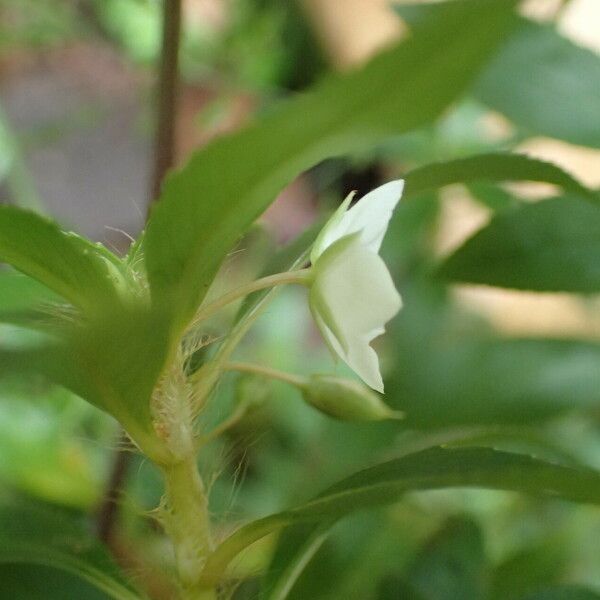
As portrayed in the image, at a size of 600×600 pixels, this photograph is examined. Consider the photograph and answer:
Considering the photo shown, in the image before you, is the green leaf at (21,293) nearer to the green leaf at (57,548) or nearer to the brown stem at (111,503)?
the green leaf at (57,548)

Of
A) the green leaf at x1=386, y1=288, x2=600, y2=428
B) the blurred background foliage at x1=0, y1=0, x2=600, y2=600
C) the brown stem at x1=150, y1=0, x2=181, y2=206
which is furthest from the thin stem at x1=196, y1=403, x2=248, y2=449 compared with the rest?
the green leaf at x1=386, y1=288, x2=600, y2=428

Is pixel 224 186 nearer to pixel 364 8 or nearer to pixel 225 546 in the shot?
pixel 225 546

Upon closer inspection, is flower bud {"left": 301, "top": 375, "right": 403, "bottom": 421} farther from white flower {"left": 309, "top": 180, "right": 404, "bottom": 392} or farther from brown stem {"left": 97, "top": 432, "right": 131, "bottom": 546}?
brown stem {"left": 97, "top": 432, "right": 131, "bottom": 546}

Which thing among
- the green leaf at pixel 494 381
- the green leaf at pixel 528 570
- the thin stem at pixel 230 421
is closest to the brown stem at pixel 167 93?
the thin stem at pixel 230 421

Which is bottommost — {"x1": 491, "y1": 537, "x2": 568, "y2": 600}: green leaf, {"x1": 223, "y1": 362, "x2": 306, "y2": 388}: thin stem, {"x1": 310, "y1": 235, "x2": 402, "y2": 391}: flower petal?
{"x1": 491, "y1": 537, "x2": 568, "y2": 600}: green leaf

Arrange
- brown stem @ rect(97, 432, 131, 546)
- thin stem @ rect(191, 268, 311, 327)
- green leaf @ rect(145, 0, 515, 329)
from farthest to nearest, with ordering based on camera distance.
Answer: brown stem @ rect(97, 432, 131, 546) → thin stem @ rect(191, 268, 311, 327) → green leaf @ rect(145, 0, 515, 329)

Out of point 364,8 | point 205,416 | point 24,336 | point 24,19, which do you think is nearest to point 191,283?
point 205,416
